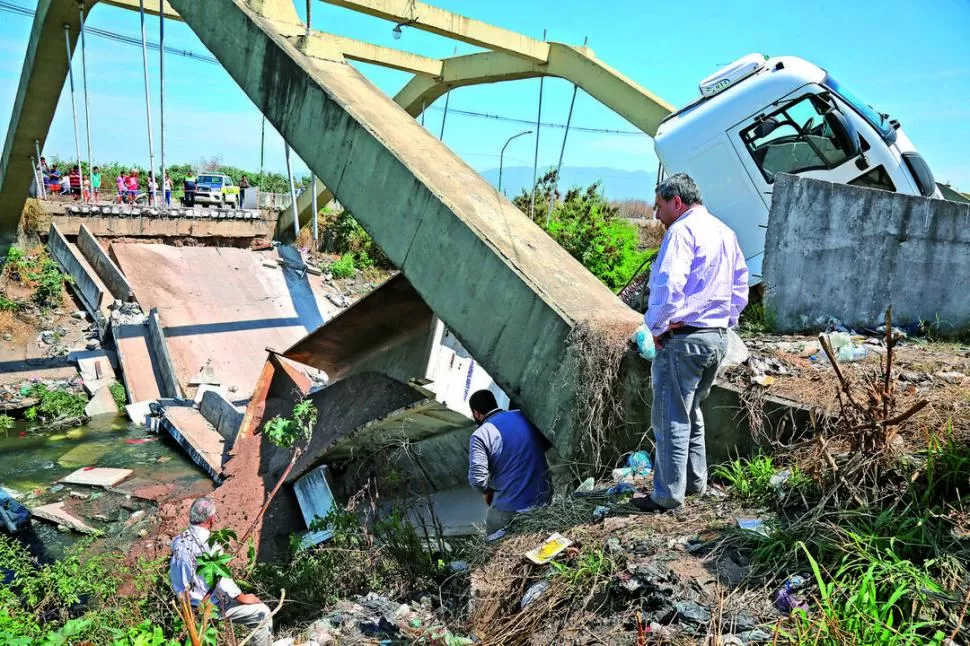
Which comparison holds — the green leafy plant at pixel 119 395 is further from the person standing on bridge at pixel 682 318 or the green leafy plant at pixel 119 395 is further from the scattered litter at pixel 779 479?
the scattered litter at pixel 779 479

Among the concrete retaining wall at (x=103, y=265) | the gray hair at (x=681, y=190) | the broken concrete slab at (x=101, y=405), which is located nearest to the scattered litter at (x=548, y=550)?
the gray hair at (x=681, y=190)

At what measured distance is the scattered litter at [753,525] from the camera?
2881 mm

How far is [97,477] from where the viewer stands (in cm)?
792

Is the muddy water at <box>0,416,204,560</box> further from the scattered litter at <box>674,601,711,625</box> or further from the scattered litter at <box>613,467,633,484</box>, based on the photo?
the scattered litter at <box>674,601,711,625</box>

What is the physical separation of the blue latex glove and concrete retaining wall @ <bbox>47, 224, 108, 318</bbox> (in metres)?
11.5

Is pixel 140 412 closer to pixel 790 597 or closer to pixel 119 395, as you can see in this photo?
pixel 119 395

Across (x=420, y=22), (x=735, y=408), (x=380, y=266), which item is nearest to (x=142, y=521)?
(x=735, y=408)

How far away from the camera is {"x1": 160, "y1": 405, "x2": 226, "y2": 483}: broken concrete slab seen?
8266mm

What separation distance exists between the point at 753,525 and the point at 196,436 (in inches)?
311

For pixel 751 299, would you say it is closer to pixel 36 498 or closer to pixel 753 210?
pixel 753 210

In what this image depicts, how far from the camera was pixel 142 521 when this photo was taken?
6.82 m

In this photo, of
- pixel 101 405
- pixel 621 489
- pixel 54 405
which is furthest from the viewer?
pixel 101 405

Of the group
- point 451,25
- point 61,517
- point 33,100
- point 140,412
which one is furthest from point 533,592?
point 33,100

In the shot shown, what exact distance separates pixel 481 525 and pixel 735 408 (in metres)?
1.98
